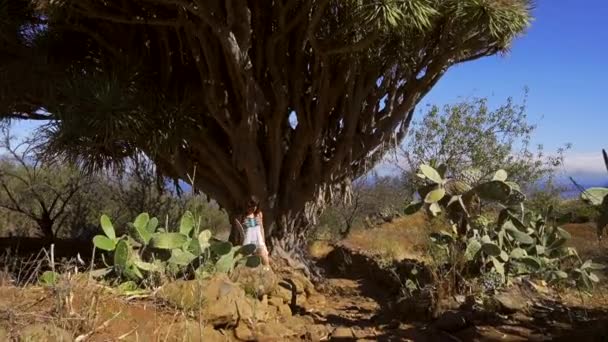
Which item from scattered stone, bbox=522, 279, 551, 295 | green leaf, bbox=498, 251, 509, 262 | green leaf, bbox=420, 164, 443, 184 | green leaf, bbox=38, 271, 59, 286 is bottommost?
scattered stone, bbox=522, 279, 551, 295

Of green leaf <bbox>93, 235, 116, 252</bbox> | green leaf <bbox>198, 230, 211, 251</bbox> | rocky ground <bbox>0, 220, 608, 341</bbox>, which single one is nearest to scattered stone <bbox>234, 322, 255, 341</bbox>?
rocky ground <bbox>0, 220, 608, 341</bbox>

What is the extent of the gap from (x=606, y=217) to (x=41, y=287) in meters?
3.84

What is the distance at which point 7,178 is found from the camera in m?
14.2

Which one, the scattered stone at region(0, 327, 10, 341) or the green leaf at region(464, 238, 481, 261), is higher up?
the green leaf at region(464, 238, 481, 261)

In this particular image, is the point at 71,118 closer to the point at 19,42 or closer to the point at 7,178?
the point at 19,42

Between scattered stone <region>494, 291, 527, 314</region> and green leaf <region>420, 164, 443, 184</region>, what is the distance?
1060 mm

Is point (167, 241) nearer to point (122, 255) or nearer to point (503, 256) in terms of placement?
point (122, 255)

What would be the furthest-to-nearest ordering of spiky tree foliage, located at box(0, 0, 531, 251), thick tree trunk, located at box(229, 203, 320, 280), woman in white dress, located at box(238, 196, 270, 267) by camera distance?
1. thick tree trunk, located at box(229, 203, 320, 280)
2. spiky tree foliage, located at box(0, 0, 531, 251)
3. woman in white dress, located at box(238, 196, 270, 267)

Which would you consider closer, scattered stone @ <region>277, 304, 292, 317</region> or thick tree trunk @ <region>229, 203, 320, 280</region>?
scattered stone @ <region>277, 304, 292, 317</region>

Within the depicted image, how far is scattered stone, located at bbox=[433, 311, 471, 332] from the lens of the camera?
440cm

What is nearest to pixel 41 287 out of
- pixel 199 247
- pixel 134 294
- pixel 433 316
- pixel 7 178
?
pixel 134 294

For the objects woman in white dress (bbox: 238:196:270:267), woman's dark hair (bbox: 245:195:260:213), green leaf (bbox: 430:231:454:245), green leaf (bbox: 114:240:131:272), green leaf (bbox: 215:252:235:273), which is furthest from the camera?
woman's dark hair (bbox: 245:195:260:213)

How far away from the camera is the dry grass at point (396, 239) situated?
10.3m

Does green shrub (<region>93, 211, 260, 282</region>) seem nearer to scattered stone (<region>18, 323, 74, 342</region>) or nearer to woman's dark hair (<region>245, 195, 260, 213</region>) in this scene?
scattered stone (<region>18, 323, 74, 342</region>)
